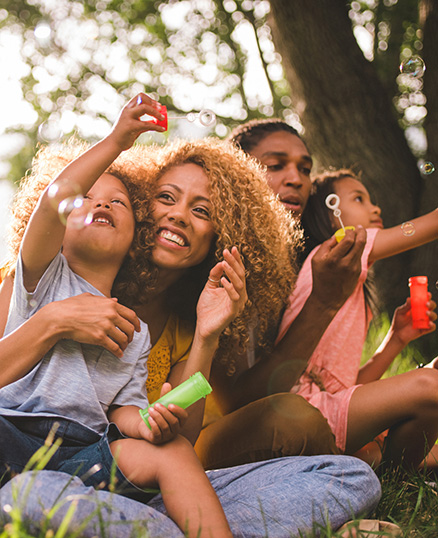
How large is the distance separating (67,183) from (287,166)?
132cm

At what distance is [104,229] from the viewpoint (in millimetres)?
1642

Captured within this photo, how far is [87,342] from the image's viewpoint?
151 cm

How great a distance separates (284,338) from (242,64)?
7706mm

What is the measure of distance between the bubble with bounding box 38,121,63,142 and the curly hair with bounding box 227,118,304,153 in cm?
95

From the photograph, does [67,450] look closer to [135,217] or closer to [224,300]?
[224,300]

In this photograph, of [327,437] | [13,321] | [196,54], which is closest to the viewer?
[13,321]

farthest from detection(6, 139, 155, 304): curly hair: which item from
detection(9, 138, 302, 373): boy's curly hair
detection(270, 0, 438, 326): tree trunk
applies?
detection(270, 0, 438, 326): tree trunk

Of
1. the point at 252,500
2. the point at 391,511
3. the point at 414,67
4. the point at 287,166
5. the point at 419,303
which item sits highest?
the point at 414,67

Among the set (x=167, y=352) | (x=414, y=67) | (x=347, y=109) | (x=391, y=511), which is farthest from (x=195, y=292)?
(x=347, y=109)

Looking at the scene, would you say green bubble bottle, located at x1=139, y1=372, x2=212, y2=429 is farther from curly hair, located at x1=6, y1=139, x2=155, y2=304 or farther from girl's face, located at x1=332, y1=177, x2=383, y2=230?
girl's face, located at x1=332, y1=177, x2=383, y2=230

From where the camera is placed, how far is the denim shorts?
4.39ft

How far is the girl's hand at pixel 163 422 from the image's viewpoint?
134cm

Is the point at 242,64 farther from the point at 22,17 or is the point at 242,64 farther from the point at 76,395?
the point at 76,395

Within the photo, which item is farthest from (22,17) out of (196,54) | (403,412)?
(403,412)
